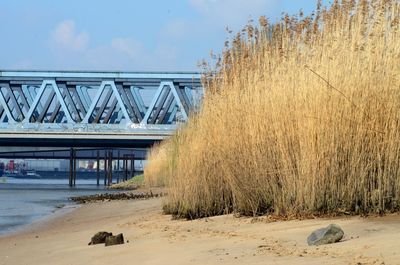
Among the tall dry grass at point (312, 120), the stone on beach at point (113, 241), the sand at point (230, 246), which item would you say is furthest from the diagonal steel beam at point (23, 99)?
the stone on beach at point (113, 241)

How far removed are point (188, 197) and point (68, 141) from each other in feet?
164

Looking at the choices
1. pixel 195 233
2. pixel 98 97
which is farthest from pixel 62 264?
pixel 98 97

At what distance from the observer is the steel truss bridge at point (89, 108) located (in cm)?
5809

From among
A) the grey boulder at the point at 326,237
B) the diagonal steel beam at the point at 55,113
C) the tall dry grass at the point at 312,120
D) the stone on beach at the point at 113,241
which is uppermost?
the diagonal steel beam at the point at 55,113

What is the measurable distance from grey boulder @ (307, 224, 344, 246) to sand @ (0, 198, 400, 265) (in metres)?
0.09

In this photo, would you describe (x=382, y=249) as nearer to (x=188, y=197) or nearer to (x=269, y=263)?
(x=269, y=263)

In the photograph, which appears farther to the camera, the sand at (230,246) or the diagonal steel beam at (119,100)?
the diagonal steel beam at (119,100)

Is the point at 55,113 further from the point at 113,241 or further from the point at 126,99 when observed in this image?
the point at 113,241

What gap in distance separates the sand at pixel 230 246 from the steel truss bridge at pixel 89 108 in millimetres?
48169

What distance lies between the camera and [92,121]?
218 feet

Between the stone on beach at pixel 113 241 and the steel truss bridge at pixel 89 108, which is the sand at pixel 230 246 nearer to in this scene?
the stone on beach at pixel 113 241

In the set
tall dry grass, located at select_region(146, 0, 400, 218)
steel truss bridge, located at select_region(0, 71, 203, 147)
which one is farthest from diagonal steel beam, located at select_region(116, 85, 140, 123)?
tall dry grass, located at select_region(146, 0, 400, 218)

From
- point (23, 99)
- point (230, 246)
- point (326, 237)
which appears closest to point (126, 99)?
point (23, 99)

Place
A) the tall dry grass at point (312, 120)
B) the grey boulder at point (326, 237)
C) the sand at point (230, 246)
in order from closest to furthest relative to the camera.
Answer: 1. the sand at point (230, 246)
2. the grey boulder at point (326, 237)
3. the tall dry grass at point (312, 120)
